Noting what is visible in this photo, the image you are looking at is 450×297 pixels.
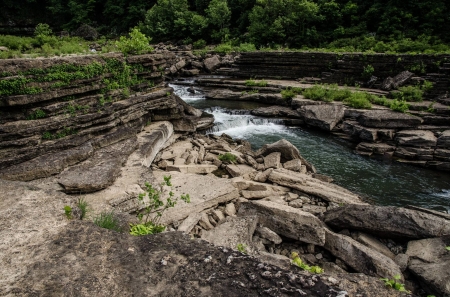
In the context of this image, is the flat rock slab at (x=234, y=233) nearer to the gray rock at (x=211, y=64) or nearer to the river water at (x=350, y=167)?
the river water at (x=350, y=167)

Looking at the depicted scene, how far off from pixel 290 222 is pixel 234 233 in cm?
122

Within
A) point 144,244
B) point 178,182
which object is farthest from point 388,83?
point 144,244

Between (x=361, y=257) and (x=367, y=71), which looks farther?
(x=367, y=71)

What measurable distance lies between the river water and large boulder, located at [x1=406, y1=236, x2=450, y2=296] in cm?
331

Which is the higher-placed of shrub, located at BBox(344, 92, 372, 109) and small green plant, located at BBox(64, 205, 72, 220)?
small green plant, located at BBox(64, 205, 72, 220)

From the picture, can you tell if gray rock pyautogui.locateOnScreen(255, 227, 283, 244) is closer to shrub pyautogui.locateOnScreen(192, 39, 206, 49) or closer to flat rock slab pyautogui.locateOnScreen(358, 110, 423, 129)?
flat rock slab pyautogui.locateOnScreen(358, 110, 423, 129)

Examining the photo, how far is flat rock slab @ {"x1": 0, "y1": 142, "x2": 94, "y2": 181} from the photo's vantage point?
6.30m

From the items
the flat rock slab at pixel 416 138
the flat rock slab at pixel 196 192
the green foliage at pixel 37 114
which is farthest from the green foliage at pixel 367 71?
the green foliage at pixel 37 114

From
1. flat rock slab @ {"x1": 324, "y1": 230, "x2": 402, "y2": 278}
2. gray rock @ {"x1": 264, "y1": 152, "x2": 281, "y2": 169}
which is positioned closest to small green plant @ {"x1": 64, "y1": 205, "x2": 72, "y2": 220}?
flat rock slab @ {"x1": 324, "y1": 230, "x2": 402, "y2": 278}

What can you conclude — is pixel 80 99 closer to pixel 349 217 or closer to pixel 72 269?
pixel 72 269

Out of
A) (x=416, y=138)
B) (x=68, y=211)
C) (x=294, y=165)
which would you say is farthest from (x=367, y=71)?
(x=68, y=211)

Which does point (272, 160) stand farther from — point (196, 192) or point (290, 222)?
point (290, 222)

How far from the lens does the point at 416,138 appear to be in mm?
12008

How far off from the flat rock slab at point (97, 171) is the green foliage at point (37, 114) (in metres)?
1.61
